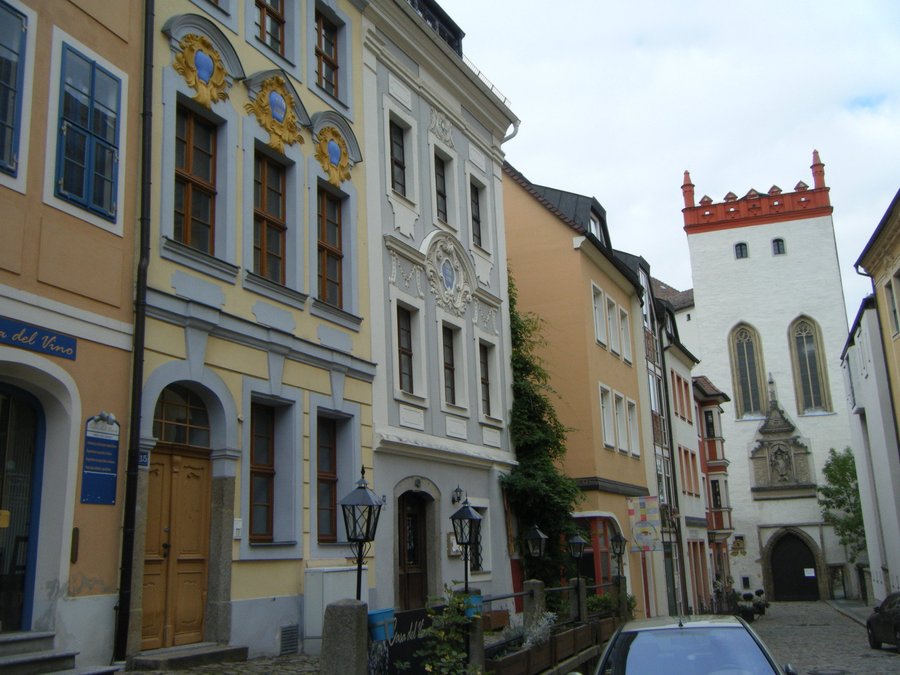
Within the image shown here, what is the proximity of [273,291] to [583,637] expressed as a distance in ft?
29.9

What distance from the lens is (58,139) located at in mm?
10617

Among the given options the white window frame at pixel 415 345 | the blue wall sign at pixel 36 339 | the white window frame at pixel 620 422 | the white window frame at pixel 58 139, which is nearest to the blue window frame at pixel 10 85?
the white window frame at pixel 58 139

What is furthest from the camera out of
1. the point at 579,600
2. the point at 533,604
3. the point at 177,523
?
the point at 579,600

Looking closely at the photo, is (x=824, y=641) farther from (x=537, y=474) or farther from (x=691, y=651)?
(x=691, y=651)

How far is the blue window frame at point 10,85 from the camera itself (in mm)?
10023

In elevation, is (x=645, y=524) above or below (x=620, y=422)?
below

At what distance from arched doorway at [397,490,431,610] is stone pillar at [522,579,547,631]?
2.84m

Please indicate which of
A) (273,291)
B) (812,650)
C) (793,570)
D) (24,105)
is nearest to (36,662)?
(24,105)

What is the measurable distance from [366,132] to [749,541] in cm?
5158

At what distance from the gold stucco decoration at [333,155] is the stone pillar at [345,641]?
8.66 m

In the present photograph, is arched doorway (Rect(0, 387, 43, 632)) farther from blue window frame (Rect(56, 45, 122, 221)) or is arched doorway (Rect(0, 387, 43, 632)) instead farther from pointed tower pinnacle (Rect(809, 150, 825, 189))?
pointed tower pinnacle (Rect(809, 150, 825, 189))

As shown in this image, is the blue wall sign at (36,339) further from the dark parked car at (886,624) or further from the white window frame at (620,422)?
the white window frame at (620,422)

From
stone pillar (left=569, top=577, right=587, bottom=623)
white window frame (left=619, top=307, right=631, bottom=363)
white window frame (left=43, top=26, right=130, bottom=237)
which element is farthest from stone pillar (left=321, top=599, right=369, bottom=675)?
white window frame (left=619, top=307, right=631, bottom=363)

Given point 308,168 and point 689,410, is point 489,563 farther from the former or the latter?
point 689,410
